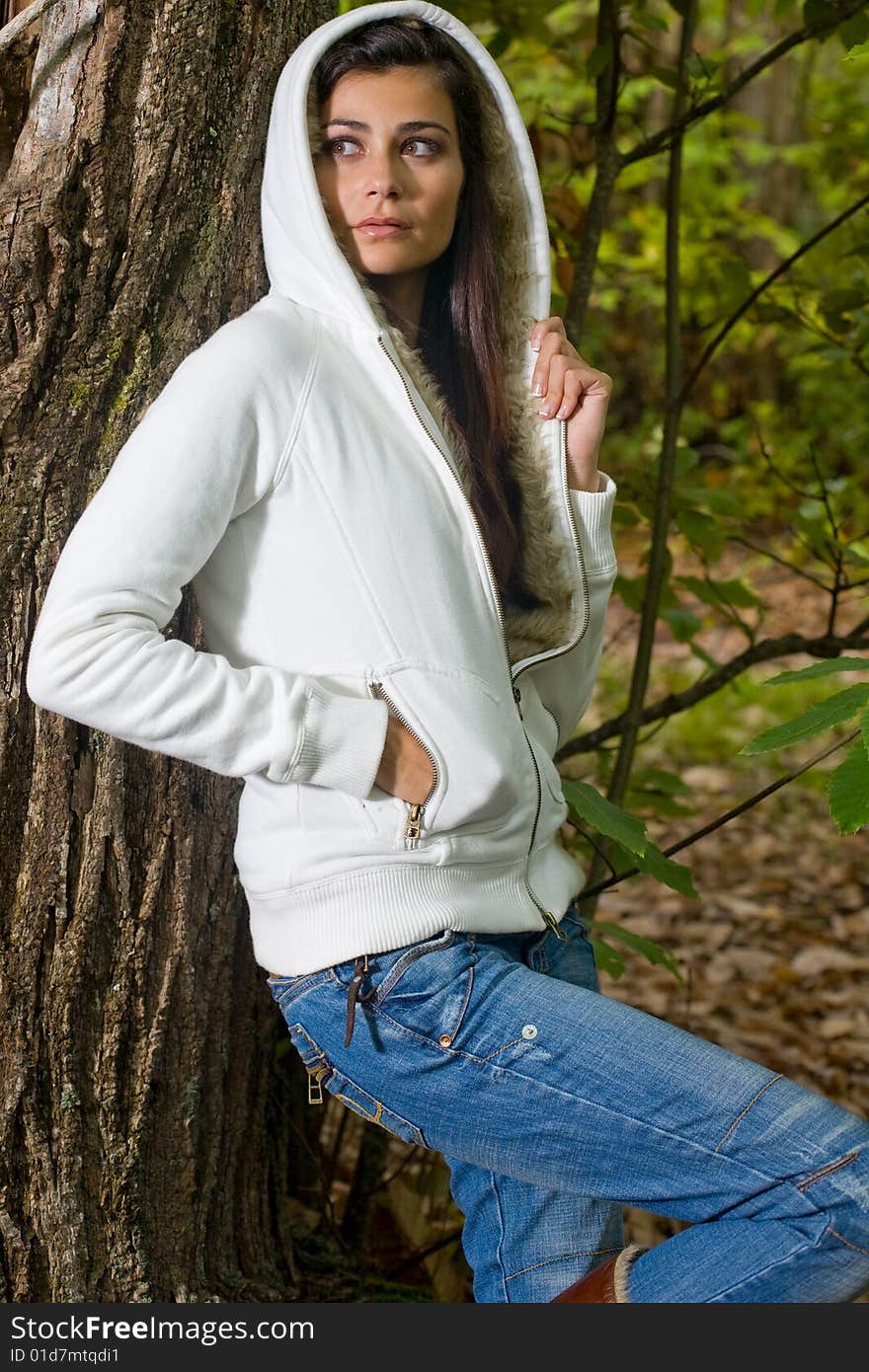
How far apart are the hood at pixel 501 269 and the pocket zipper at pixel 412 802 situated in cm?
33

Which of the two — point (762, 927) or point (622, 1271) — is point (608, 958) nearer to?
point (622, 1271)

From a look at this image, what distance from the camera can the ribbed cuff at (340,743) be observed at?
158 centimetres

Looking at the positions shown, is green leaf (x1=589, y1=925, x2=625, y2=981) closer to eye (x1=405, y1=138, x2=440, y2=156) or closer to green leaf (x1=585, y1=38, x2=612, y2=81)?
eye (x1=405, y1=138, x2=440, y2=156)

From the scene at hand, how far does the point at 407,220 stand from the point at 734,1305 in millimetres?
1508

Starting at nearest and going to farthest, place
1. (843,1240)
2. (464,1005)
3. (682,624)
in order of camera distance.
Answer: (843,1240) < (464,1005) < (682,624)

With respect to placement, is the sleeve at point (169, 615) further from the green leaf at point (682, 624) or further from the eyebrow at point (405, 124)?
the green leaf at point (682, 624)

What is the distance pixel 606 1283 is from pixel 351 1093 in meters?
0.42

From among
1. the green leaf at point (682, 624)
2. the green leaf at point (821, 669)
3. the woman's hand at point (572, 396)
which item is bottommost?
the green leaf at point (682, 624)

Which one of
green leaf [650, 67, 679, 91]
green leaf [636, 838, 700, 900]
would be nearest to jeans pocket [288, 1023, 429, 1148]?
green leaf [636, 838, 700, 900]

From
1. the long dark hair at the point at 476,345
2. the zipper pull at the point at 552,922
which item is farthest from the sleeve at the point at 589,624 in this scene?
the zipper pull at the point at 552,922

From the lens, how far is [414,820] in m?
1.63

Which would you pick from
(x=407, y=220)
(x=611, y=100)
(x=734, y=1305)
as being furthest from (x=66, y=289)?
(x=734, y=1305)

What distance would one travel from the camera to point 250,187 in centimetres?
193

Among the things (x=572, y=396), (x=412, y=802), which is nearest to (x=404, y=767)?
(x=412, y=802)
